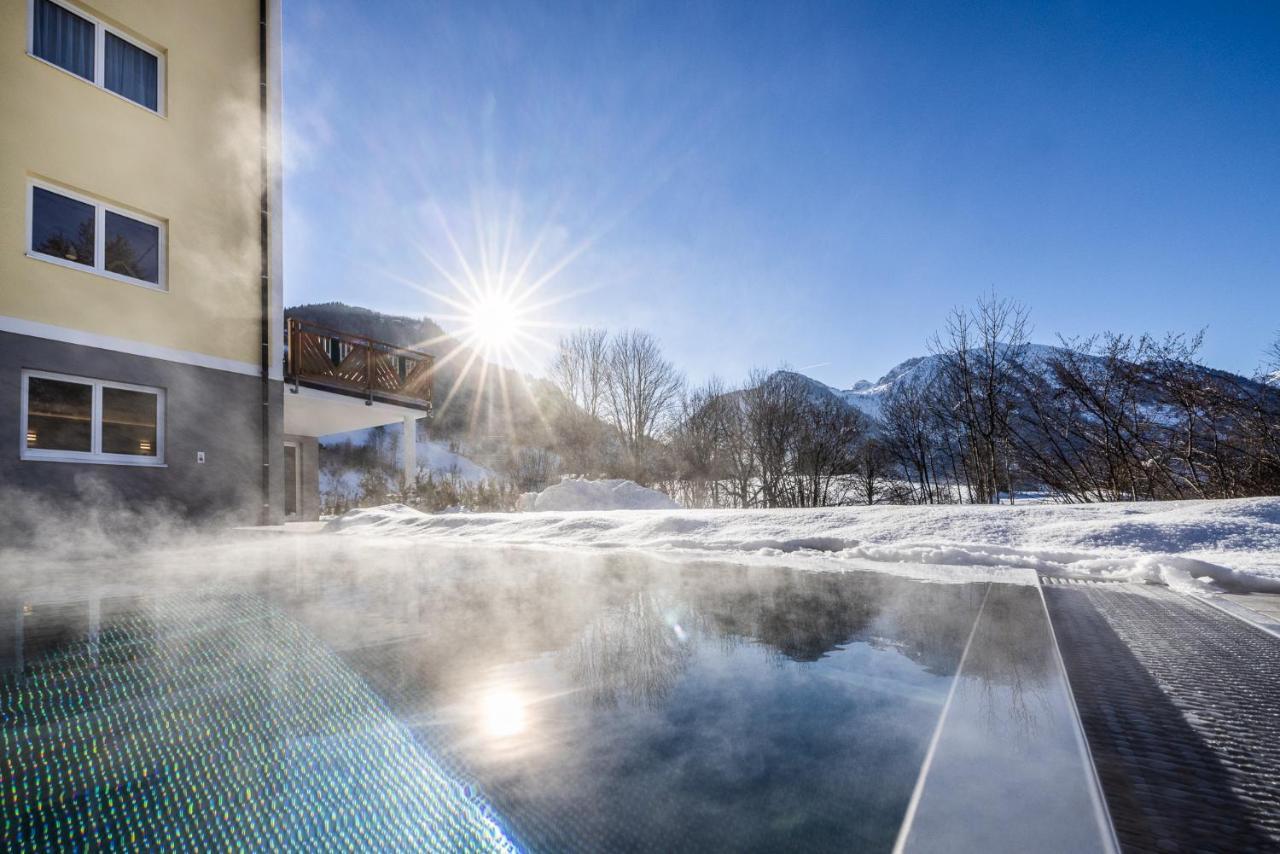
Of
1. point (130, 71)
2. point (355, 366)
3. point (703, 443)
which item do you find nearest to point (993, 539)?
point (130, 71)

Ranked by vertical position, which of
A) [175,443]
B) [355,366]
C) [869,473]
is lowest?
[869,473]

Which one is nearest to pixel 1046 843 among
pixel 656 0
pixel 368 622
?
pixel 368 622

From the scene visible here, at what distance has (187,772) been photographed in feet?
1.90

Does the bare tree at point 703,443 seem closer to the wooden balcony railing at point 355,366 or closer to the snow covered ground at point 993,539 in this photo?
the wooden balcony railing at point 355,366

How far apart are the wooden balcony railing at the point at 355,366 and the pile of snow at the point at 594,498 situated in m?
2.71

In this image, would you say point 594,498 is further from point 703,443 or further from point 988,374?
point 988,374

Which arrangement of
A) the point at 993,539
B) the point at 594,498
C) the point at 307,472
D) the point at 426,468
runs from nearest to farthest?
1. the point at 993,539
2. the point at 594,498
3. the point at 307,472
4. the point at 426,468

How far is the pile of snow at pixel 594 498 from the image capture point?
8.89 m

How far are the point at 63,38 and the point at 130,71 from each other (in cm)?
43

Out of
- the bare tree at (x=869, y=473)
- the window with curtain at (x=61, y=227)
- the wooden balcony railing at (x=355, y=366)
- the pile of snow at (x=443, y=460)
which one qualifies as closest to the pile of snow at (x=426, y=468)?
the pile of snow at (x=443, y=460)

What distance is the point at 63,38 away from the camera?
4.57 m

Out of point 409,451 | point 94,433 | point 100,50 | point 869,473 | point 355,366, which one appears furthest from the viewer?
point 869,473

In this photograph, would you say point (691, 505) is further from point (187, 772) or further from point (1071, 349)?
point (187, 772)

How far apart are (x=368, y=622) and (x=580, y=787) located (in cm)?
102
